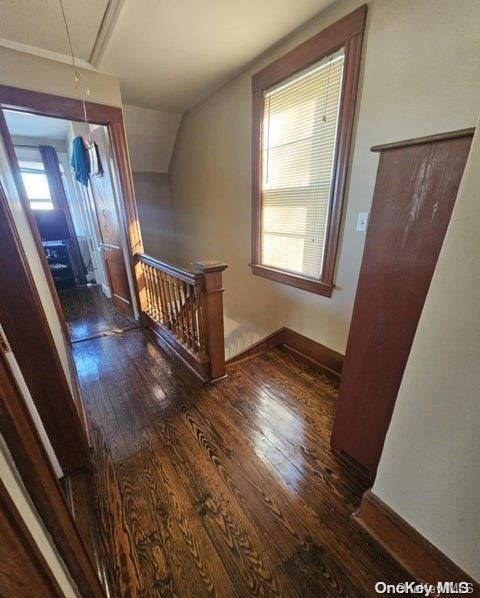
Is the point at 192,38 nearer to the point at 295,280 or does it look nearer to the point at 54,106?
the point at 54,106

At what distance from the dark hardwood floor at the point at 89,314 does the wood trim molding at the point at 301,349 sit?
154 cm

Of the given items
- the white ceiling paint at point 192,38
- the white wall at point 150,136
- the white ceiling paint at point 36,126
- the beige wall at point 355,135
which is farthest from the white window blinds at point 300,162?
the white ceiling paint at point 36,126

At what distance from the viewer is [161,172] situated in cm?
399

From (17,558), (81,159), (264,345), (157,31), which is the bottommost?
(264,345)

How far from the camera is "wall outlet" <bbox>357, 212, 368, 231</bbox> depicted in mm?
1681

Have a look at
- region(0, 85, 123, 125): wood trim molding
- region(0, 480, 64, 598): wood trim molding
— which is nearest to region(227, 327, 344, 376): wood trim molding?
region(0, 480, 64, 598): wood trim molding

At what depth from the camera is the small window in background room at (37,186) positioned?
434 centimetres

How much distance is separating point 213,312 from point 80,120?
218 cm

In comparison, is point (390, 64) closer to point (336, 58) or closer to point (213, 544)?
point (336, 58)

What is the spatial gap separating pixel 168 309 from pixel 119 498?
4.97ft

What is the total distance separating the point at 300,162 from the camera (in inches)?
78.7

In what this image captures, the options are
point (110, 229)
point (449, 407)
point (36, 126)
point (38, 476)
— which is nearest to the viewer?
point (38, 476)

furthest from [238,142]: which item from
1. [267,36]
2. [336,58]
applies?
[336,58]

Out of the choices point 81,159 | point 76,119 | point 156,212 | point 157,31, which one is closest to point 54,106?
point 76,119
